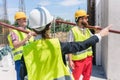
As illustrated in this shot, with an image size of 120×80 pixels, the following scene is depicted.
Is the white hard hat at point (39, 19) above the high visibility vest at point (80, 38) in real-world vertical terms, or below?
above

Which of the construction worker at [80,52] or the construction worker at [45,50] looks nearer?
the construction worker at [45,50]

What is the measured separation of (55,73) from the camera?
285 centimetres

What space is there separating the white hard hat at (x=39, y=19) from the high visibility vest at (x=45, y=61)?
0.42ft

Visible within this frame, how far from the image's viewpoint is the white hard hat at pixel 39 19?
2.75 meters

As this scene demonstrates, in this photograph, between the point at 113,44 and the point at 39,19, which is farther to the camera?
the point at 113,44

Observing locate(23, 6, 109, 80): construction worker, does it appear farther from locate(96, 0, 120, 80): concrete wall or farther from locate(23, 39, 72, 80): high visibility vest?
locate(96, 0, 120, 80): concrete wall

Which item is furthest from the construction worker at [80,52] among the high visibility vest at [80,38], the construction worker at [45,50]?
the construction worker at [45,50]

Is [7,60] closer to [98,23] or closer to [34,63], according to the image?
[98,23]

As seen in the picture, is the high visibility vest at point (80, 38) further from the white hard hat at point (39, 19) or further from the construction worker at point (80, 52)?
the white hard hat at point (39, 19)

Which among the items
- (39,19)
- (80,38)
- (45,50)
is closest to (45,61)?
(45,50)

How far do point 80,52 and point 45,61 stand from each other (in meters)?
2.56

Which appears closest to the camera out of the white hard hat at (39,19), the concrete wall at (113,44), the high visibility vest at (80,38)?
the white hard hat at (39,19)

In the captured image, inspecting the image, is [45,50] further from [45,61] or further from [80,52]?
[80,52]

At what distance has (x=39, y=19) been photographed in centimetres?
274
